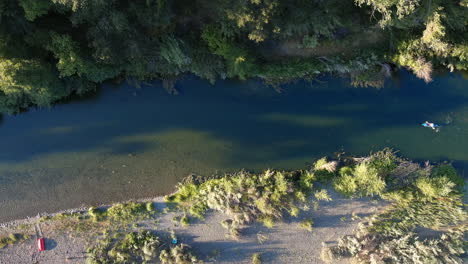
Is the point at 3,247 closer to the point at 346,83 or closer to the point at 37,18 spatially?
the point at 37,18

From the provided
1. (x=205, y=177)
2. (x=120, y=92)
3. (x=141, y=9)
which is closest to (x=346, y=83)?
(x=205, y=177)

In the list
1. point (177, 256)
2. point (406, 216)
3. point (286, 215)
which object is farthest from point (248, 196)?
point (406, 216)

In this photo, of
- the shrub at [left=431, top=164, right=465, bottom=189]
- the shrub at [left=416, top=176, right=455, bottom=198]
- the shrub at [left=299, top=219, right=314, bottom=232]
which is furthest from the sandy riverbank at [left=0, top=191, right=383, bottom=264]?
the shrub at [left=431, top=164, right=465, bottom=189]

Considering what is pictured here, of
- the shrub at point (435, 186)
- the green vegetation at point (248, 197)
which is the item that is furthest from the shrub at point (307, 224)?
the shrub at point (435, 186)

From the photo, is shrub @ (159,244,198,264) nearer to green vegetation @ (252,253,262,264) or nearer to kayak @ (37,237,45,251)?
green vegetation @ (252,253,262,264)

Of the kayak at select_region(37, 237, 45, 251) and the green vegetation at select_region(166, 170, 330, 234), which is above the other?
A: the green vegetation at select_region(166, 170, 330, 234)
